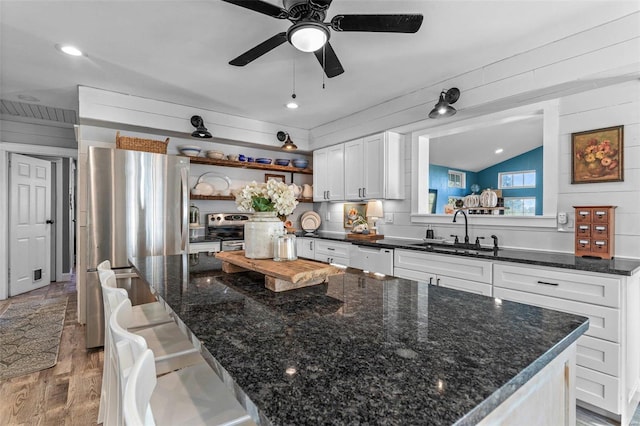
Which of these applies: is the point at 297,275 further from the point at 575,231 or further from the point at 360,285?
the point at 575,231

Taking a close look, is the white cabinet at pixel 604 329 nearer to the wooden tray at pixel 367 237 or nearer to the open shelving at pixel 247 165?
the wooden tray at pixel 367 237

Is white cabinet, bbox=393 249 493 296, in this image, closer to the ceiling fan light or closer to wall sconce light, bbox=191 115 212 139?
the ceiling fan light

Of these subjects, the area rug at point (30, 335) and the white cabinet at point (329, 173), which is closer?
the area rug at point (30, 335)

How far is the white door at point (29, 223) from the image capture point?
4.45 metres

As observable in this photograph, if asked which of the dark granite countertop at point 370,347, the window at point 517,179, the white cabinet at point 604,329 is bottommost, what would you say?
the white cabinet at point 604,329

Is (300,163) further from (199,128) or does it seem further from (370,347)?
(370,347)

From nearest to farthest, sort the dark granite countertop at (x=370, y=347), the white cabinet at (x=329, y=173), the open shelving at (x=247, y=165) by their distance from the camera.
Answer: the dark granite countertop at (x=370, y=347), the open shelving at (x=247, y=165), the white cabinet at (x=329, y=173)

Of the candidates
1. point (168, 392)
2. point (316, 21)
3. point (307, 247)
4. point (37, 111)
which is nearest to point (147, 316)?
point (168, 392)

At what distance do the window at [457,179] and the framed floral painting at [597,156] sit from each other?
37.0 inches

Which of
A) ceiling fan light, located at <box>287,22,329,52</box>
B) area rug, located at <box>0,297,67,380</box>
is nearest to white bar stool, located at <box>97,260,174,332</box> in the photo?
area rug, located at <box>0,297,67,380</box>

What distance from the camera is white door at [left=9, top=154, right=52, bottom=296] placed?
14.6ft

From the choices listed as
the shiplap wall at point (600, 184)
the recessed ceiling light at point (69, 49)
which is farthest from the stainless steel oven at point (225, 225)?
the shiplap wall at point (600, 184)

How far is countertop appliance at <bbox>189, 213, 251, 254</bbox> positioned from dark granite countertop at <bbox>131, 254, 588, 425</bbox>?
247cm

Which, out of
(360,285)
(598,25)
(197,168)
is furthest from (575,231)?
(197,168)
